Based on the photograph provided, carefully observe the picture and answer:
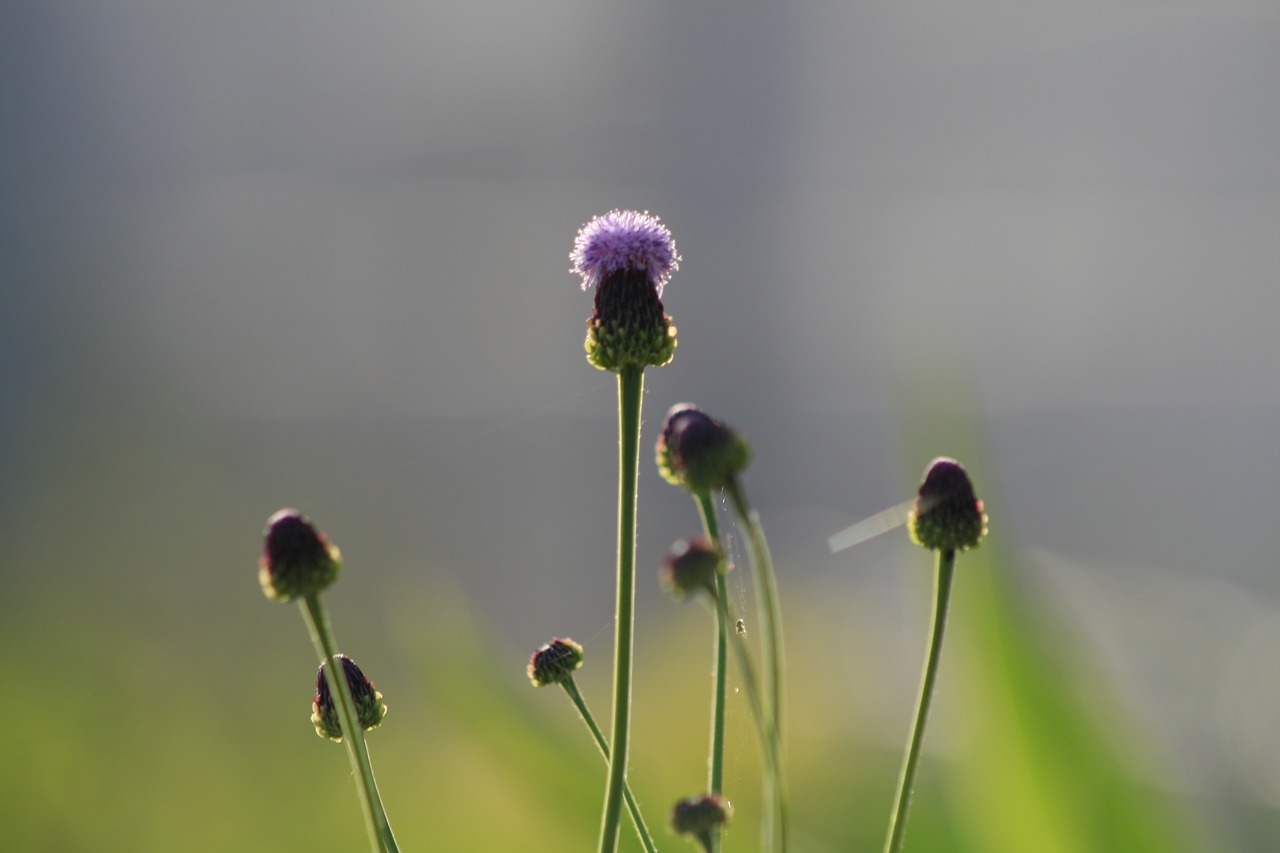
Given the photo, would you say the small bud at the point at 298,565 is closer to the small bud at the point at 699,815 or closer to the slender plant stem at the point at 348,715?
the slender plant stem at the point at 348,715

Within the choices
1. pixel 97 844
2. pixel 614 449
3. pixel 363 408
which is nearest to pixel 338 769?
pixel 97 844

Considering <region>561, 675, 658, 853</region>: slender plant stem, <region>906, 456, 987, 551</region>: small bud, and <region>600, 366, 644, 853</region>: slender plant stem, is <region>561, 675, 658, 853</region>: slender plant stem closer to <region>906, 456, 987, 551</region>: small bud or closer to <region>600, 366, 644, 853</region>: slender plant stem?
<region>600, 366, 644, 853</region>: slender plant stem

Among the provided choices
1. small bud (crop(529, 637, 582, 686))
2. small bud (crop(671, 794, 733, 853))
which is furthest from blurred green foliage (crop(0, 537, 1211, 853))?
small bud (crop(671, 794, 733, 853))

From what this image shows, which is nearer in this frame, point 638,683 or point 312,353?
point 638,683

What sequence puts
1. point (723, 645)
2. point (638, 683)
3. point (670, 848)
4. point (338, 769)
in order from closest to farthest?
1. point (723, 645)
2. point (670, 848)
3. point (338, 769)
4. point (638, 683)

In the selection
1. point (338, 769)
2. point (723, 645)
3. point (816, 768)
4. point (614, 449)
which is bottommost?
point (614, 449)

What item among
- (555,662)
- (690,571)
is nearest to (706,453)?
(690,571)

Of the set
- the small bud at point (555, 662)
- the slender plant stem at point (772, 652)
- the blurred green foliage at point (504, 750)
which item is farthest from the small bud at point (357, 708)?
the blurred green foliage at point (504, 750)

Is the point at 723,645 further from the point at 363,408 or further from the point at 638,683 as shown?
the point at 363,408
